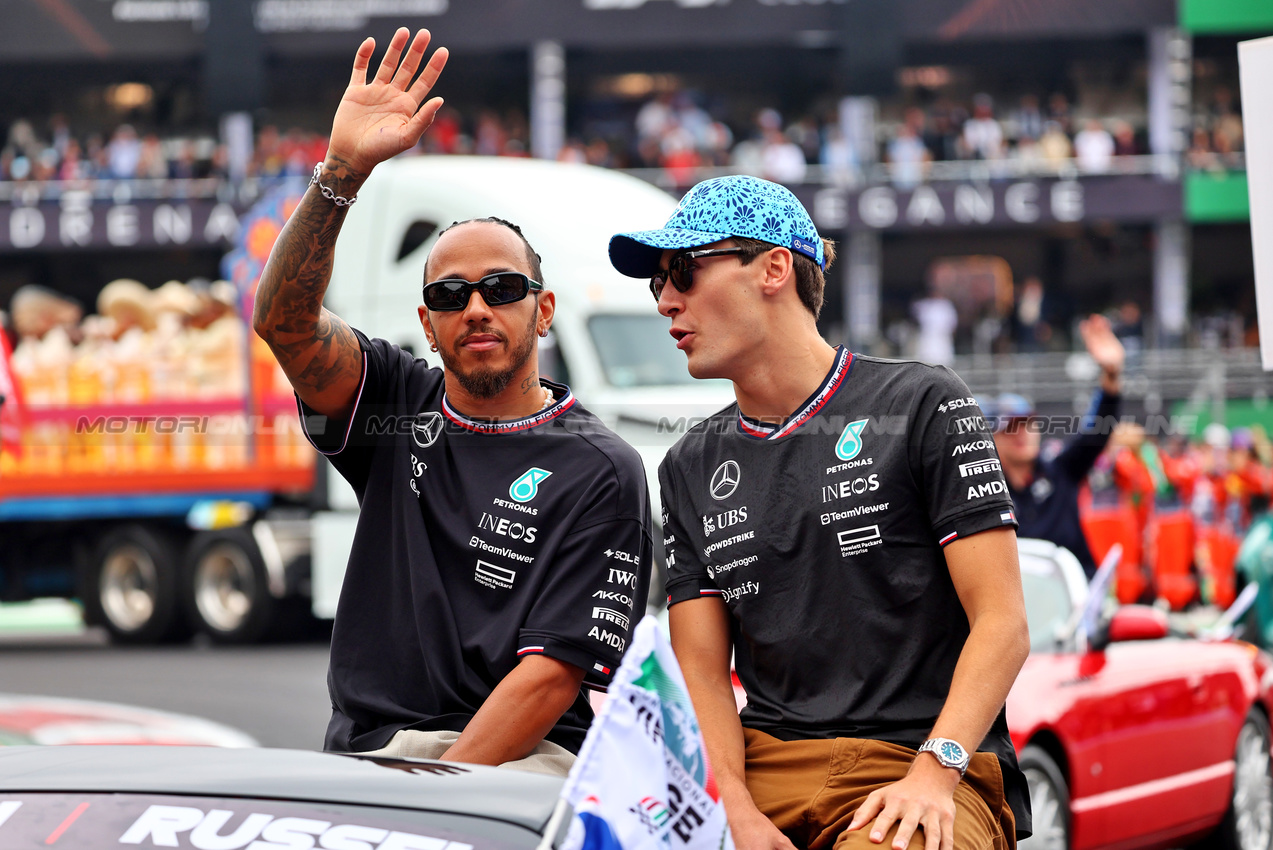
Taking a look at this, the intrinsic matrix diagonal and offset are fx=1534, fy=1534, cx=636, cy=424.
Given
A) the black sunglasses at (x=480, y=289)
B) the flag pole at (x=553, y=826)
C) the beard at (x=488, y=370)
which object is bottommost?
the flag pole at (x=553, y=826)

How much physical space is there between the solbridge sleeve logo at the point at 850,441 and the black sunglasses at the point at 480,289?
75 cm

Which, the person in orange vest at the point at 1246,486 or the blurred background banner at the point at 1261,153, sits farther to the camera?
the person in orange vest at the point at 1246,486

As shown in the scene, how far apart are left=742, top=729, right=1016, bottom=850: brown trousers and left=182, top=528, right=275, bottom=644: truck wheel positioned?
11.7 metres

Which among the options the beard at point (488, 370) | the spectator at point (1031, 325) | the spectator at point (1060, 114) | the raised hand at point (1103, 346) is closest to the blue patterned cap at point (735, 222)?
the beard at point (488, 370)

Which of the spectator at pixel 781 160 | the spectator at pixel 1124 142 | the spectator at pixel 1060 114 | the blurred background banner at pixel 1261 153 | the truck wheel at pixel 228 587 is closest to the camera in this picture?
the blurred background banner at pixel 1261 153

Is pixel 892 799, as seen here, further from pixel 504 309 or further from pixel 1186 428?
pixel 1186 428

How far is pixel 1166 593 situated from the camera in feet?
50.8

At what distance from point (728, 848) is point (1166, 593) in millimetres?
14395

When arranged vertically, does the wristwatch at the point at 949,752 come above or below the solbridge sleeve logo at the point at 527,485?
below

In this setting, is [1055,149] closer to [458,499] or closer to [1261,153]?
[1261,153]

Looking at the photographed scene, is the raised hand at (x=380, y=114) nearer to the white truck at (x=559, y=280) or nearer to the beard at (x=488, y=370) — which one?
the beard at (x=488, y=370)

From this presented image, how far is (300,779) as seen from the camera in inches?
79.4

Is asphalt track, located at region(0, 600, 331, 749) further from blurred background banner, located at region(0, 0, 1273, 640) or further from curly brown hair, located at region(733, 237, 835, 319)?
curly brown hair, located at region(733, 237, 835, 319)

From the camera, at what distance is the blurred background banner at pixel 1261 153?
12.1 ft
